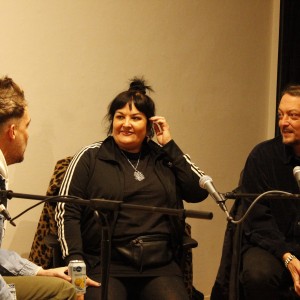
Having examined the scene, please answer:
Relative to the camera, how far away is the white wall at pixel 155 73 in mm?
3322

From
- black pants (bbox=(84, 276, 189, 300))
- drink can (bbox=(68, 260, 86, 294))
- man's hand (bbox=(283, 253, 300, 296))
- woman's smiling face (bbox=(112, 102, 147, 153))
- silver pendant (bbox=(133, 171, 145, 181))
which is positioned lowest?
black pants (bbox=(84, 276, 189, 300))

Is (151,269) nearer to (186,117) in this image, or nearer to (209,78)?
(186,117)

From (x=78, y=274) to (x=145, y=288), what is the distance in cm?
41

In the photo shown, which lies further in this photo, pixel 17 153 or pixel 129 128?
pixel 129 128

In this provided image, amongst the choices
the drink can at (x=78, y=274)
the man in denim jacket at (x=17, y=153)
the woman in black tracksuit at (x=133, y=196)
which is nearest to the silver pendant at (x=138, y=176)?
the woman in black tracksuit at (x=133, y=196)

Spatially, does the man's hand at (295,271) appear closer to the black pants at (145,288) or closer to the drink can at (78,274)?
the black pants at (145,288)

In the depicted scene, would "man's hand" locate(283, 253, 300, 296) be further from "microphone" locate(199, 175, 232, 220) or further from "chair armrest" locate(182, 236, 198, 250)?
"microphone" locate(199, 175, 232, 220)

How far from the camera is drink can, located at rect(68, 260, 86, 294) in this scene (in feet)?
8.62

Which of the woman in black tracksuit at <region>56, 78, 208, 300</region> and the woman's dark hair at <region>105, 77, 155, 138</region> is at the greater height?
the woman's dark hair at <region>105, 77, 155, 138</region>

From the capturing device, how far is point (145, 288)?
2926mm

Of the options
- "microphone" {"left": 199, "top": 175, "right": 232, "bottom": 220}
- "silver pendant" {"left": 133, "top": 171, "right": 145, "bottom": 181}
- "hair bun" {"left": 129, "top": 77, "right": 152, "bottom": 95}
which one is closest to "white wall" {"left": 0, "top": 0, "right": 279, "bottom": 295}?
"hair bun" {"left": 129, "top": 77, "right": 152, "bottom": 95}

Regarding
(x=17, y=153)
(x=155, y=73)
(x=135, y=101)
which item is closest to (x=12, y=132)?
(x=17, y=153)

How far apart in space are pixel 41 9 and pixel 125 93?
24.7 inches

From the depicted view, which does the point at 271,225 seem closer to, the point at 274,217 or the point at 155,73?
the point at 274,217
